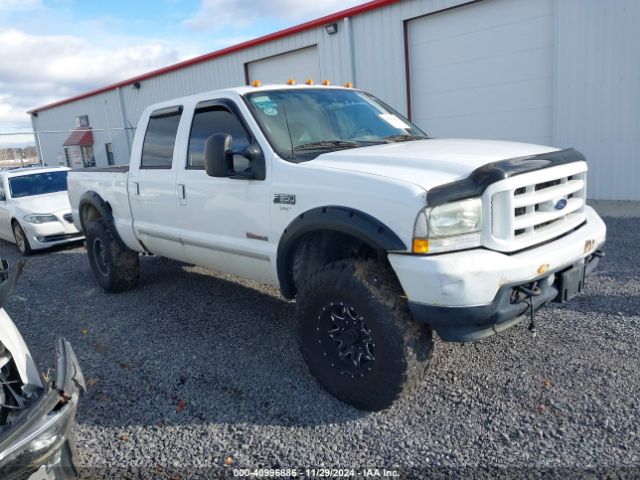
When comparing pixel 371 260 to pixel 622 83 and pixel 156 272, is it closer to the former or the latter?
pixel 156 272

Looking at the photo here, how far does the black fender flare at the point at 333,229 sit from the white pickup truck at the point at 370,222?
10 millimetres

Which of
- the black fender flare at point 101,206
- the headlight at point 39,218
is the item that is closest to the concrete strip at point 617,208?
the black fender flare at point 101,206

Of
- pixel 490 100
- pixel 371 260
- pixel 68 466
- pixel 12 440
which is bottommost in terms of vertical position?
pixel 68 466

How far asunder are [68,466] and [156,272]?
4.50 meters

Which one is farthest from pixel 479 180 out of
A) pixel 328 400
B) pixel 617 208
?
pixel 617 208

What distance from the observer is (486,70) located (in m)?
10.3

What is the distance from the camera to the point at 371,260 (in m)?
3.14

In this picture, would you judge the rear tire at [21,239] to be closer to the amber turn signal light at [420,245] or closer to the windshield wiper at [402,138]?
the windshield wiper at [402,138]

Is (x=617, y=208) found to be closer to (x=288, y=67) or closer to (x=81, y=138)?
(x=288, y=67)

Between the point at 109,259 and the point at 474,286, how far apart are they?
4361 millimetres

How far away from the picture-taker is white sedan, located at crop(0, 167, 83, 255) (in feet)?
28.2

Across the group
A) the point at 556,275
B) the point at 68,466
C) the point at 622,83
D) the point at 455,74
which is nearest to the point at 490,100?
the point at 455,74

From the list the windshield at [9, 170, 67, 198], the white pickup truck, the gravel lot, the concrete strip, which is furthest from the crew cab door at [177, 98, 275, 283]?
the concrete strip

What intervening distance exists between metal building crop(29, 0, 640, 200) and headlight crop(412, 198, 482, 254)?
7787mm
